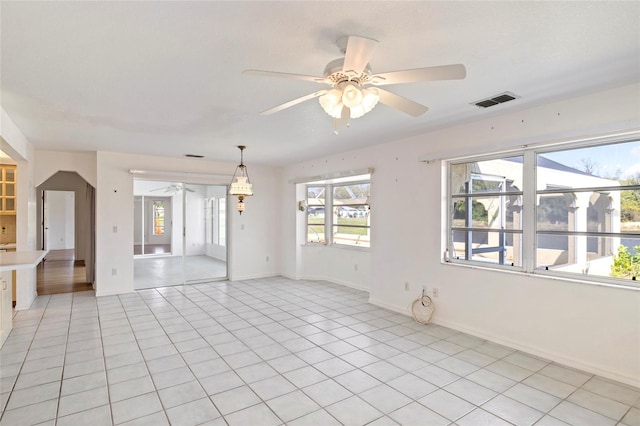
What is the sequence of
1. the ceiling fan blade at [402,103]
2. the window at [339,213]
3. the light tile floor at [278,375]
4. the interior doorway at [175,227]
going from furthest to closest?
the interior doorway at [175,227] < the window at [339,213] < the light tile floor at [278,375] < the ceiling fan blade at [402,103]

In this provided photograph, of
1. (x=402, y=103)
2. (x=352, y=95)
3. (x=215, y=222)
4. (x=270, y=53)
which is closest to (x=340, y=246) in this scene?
(x=215, y=222)

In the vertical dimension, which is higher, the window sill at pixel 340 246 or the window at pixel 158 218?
the window at pixel 158 218

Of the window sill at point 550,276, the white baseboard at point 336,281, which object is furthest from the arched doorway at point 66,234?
the window sill at point 550,276

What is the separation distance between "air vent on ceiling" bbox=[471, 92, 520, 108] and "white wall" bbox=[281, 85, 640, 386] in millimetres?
456

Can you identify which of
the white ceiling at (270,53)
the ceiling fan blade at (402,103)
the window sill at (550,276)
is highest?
the white ceiling at (270,53)

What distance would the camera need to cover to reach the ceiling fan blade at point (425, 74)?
1.69m

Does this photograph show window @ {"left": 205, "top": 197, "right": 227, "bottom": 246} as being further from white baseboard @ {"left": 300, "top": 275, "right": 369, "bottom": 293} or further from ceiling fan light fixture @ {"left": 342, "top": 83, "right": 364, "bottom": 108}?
ceiling fan light fixture @ {"left": 342, "top": 83, "right": 364, "bottom": 108}

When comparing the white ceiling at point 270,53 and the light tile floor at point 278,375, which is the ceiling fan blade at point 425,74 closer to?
the white ceiling at point 270,53

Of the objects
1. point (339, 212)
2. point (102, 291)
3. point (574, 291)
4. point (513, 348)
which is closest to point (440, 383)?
point (513, 348)

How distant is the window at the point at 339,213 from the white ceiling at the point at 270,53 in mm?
2740

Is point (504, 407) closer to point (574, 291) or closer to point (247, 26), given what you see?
point (574, 291)

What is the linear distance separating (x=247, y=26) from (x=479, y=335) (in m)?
3.83

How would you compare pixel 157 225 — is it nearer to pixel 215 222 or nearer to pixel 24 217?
pixel 215 222

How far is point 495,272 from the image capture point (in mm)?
3666
